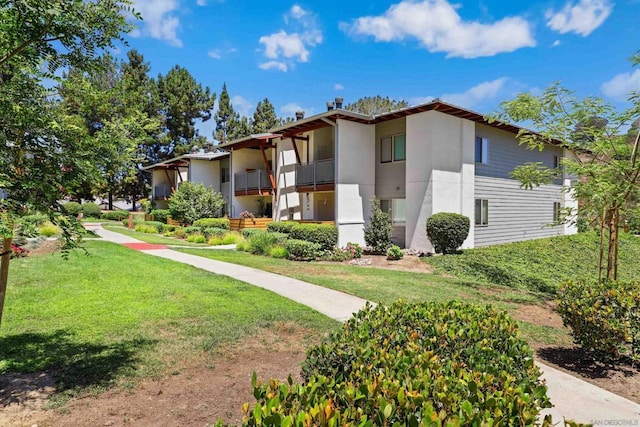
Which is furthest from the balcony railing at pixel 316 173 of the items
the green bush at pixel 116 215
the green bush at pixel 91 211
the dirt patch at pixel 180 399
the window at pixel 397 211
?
the green bush at pixel 91 211

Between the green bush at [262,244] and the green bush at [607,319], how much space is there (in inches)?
476

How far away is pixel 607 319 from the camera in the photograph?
184 inches

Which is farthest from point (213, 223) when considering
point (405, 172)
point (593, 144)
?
point (593, 144)

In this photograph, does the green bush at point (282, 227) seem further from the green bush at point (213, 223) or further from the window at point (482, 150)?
the window at point (482, 150)

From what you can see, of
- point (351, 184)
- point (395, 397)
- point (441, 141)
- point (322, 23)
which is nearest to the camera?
point (395, 397)

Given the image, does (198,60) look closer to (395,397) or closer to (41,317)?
(41,317)

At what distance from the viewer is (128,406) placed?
364 cm

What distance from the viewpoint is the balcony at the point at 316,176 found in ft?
58.2

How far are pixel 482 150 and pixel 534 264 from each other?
6350mm

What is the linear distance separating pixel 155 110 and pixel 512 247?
42.0 m

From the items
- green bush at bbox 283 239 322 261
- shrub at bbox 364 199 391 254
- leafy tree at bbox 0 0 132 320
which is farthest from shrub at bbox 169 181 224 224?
leafy tree at bbox 0 0 132 320

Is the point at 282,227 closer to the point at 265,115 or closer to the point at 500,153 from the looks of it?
the point at 500,153

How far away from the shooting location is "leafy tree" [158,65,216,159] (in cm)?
4475

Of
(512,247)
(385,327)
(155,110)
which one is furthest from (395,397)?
(155,110)
